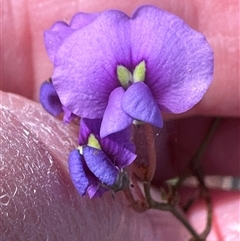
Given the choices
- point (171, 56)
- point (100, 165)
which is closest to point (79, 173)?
point (100, 165)

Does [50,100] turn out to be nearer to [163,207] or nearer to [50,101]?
[50,101]

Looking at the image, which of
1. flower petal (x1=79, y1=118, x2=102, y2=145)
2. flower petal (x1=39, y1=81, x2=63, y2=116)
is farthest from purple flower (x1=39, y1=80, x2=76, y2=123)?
flower petal (x1=79, y1=118, x2=102, y2=145)

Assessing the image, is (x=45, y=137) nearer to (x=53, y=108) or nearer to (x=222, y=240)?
(x=53, y=108)

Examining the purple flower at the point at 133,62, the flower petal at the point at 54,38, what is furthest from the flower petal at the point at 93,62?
the flower petal at the point at 54,38

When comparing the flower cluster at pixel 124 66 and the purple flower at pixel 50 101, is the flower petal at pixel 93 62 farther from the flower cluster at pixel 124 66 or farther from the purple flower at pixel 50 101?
the purple flower at pixel 50 101

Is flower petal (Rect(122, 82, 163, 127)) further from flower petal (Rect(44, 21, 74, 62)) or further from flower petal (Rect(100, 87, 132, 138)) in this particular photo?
flower petal (Rect(44, 21, 74, 62))

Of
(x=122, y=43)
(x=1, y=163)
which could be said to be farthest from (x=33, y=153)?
(x=122, y=43)
